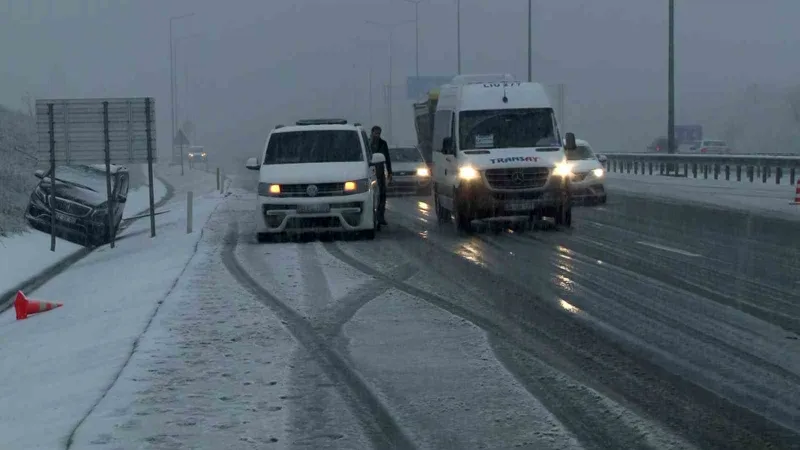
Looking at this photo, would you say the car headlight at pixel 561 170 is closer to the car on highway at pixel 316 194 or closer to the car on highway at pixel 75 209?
the car on highway at pixel 316 194

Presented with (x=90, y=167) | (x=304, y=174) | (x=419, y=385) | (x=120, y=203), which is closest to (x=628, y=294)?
(x=419, y=385)

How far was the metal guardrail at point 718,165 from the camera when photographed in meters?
36.1

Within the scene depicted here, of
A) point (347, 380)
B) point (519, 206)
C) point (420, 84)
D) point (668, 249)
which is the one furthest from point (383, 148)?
point (420, 84)

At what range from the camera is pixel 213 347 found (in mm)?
9383

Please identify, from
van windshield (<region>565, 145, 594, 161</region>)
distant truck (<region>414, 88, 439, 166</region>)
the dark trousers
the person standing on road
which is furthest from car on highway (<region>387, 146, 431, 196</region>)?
the dark trousers

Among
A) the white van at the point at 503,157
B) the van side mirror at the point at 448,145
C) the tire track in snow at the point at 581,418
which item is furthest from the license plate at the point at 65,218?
the tire track in snow at the point at 581,418

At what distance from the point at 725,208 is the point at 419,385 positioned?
19314 mm

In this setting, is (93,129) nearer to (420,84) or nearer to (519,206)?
(519,206)

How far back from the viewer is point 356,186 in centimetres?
1870

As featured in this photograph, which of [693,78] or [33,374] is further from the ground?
[693,78]

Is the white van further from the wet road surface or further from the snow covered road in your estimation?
the snow covered road

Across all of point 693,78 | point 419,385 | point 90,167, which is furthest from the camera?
point 693,78

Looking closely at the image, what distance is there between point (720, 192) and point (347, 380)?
2645 centimetres

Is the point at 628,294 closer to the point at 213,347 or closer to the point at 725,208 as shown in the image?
the point at 213,347
